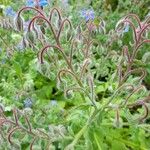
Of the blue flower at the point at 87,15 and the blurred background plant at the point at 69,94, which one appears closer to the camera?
the blurred background plant at the point at 69,94

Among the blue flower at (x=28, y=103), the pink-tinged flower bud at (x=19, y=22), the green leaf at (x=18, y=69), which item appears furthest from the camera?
the green leaf at (x=18, y=69)

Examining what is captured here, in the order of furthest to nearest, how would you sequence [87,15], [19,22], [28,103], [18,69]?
1. [87,15]
2. [18,69]
3. [28,103]
4. [19,22]

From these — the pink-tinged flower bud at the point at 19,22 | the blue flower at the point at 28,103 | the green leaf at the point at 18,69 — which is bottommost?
the blue flower at the point at 28,103

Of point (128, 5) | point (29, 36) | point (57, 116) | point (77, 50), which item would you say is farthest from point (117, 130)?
point (128, 5)

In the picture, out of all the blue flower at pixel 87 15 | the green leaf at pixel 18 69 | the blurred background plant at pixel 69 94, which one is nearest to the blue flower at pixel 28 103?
the blurred background plant at pixel 69 94

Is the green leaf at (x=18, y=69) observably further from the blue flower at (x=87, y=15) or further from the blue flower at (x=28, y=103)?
the blue flower at (x=87, y=15)

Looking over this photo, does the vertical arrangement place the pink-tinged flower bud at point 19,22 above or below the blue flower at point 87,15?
above

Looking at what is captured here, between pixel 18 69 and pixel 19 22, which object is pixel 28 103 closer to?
pixel 18 69

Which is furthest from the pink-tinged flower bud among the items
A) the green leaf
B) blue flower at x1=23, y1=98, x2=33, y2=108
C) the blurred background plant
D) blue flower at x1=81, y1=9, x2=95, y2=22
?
blue flower at x1=81, y1=9, x2=95, y2=22

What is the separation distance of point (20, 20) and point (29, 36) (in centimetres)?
11

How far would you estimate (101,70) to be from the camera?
2.49 m

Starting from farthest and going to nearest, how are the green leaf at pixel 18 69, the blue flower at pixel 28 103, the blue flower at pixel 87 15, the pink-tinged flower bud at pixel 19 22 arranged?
the blue flower at pixel 87 15 < the green leaf at pixel 18 69 < the blue flower at pixel 28 103 < the pink-tinged flower bud at pixel 19 22

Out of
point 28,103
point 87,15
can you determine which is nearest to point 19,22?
point 28,103

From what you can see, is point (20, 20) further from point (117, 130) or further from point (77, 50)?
point (117, 130)
